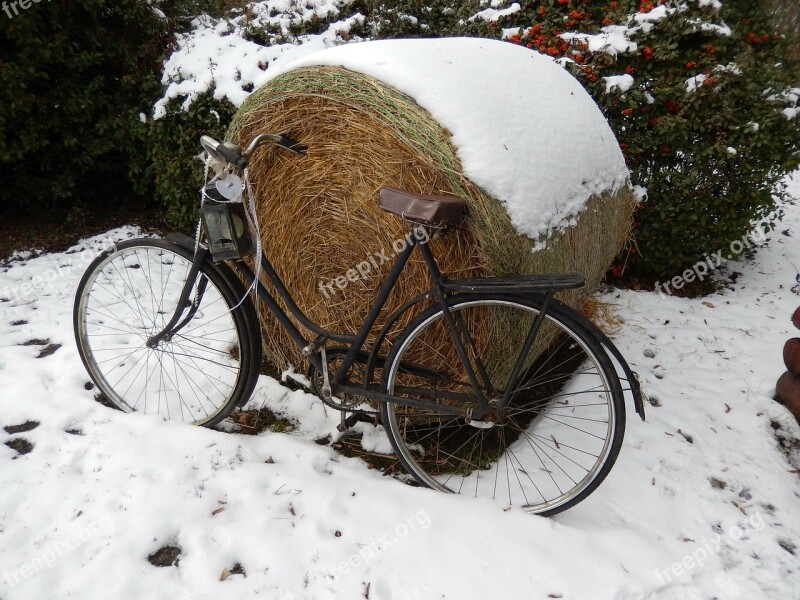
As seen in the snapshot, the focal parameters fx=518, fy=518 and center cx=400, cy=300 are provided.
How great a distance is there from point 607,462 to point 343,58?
1773mm

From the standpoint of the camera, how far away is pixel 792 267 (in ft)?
13.9

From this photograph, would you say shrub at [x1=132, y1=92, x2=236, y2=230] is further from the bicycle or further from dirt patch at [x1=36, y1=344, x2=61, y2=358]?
dirt patch at [x1=36, y1=344, x2=61, y2=358]

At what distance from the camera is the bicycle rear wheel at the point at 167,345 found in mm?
2203

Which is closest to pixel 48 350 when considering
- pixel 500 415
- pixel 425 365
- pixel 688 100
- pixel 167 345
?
pixel 167 345

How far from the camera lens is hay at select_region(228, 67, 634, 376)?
1790mm

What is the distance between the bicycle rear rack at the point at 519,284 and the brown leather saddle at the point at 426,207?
0.70 feet

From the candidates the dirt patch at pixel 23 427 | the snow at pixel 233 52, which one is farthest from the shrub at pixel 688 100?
the dirt patch at pixel 23 427

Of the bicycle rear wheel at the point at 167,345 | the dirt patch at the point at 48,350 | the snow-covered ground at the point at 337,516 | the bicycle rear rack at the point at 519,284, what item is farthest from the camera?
the dirt patch at the point at 48,350

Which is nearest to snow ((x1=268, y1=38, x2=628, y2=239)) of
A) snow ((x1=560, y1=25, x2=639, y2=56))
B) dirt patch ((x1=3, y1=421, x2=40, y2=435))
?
snow ((x1=560, y1=25, x2=639, y2=56))

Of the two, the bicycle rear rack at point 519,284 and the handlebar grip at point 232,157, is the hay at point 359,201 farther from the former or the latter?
the handlebar grip at point 232,157

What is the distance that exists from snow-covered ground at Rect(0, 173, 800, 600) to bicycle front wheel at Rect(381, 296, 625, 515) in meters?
0.16

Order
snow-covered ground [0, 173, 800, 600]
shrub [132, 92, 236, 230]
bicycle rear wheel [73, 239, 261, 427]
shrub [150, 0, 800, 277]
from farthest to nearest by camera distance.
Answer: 1. shrub [132, 92, 236, 230]
2. shrub [150, 0, 800, 277]
3. bicycle rear wheel [73, 239, 261, 427]
4. snow-covered ground [0, 173, 800, 600]

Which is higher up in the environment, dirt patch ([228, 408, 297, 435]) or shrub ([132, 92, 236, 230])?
shrub ([132, 92, 236, 230])

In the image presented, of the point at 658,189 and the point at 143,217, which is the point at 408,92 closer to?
the point at 658,189
